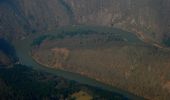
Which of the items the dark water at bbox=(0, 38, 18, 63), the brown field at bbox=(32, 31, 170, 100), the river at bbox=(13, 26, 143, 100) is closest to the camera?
the brown field at bbox=(32, 31, 170, 100)

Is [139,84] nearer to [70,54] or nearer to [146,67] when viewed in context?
[146,67]

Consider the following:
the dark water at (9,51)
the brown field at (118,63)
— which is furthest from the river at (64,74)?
the dark water at (9,51)

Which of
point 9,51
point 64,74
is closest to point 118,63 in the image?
point 64,74

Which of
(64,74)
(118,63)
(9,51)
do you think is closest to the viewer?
(118,63)

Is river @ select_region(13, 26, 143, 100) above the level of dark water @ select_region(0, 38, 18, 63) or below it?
below

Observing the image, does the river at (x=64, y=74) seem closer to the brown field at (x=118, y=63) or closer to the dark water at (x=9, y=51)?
the brown field at (x=118, y=63)

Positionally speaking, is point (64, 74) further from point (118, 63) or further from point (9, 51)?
point (9, 51)

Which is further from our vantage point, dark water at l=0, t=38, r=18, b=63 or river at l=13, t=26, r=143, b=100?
dark water at l=0, t=38, r=18, b=63

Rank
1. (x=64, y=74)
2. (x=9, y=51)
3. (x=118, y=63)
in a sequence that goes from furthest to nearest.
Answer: (x=9, y=51) → (x=64, y=74) → (x=118, y=63)

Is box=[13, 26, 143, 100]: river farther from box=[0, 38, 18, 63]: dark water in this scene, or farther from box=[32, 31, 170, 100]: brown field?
box=[0, 38, 18, 63]: dark water

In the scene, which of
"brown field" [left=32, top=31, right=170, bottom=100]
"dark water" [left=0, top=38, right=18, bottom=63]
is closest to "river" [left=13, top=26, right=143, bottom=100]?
"brown field" [left=32, top=31, right=170, bottom=100]

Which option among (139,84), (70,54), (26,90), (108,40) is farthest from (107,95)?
(108,40)
